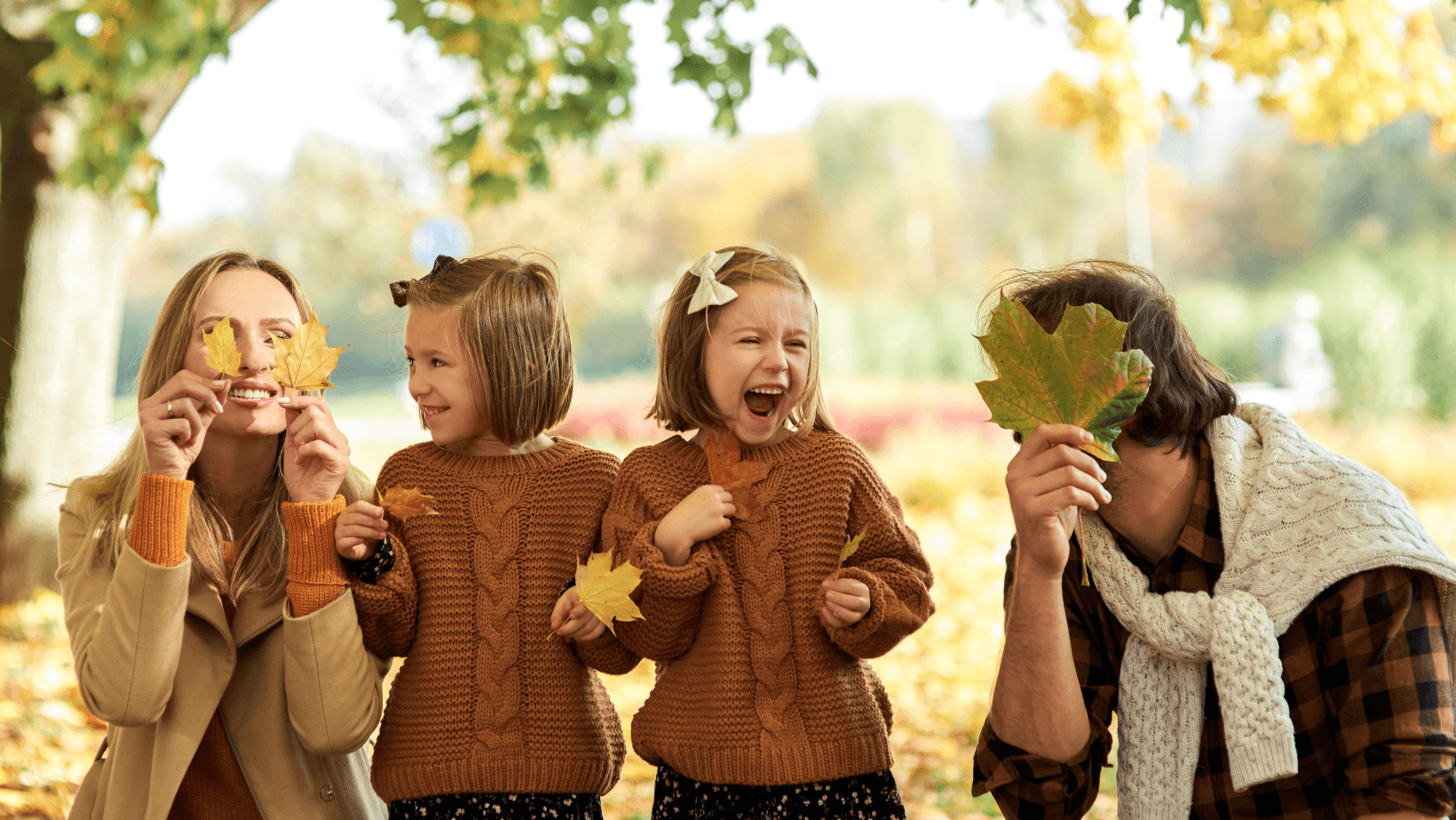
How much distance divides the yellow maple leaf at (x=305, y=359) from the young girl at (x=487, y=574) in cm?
17

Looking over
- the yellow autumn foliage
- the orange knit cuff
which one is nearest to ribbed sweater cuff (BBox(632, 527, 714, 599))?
the orange knit cuff

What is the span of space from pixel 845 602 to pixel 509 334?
84cm

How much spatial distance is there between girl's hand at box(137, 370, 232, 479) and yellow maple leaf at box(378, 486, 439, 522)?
1.20ft

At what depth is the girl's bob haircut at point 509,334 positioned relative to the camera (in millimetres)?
2160

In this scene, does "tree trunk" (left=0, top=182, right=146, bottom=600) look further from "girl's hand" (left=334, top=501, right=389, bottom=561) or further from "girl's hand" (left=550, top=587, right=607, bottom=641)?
"girl's hand" (left=550, top=587, right=607, bottom=641)

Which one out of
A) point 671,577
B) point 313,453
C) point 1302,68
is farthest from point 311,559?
point 1302,68

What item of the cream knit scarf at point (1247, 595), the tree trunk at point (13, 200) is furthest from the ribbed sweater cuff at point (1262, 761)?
the tree trunk at point (13, 200)

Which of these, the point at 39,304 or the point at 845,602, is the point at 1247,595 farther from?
the point at 39,304

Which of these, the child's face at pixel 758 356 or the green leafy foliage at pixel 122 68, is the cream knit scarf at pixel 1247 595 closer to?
the child's face at pixel 758 356

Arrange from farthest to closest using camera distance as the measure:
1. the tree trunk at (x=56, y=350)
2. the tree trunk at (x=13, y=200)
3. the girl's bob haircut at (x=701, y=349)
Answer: the tree trunk at (x=56, y=350), the tree trunk at (x=13, y=200), the girl's bob haircut at (x=701, y=349)

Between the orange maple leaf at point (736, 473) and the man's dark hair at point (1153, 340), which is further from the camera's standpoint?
the orange maple leaf at point (736, 473)

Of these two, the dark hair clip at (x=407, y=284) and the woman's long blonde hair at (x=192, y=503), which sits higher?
the dark hair clip at (x=407, y=284)

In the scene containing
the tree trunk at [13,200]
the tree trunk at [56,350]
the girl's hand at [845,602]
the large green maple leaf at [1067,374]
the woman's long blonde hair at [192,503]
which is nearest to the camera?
the large green maple leaf at [1067,374]

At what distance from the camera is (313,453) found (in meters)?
2.06
